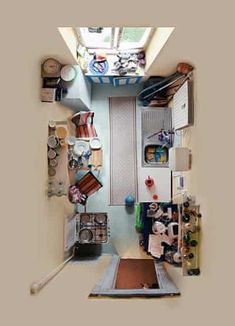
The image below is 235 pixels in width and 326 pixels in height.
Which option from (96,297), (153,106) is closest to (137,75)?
(153,106)

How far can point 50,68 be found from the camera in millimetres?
3217

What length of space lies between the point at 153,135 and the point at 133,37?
1.10 m

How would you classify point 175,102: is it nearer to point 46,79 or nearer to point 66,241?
point 46,79

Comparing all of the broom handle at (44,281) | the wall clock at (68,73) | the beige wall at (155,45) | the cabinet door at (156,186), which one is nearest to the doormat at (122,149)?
the cabinet door at (156,186)

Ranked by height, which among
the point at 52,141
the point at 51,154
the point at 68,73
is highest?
the point at 68,73

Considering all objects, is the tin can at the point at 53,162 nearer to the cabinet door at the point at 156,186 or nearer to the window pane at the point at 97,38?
the cabinet door at the point at 156,186

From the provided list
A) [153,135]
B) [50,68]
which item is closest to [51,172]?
[50,68]

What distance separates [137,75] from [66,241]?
1.94 metres

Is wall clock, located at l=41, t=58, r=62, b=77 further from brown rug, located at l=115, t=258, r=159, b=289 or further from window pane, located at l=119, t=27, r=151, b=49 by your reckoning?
brown rug, located at l=115, t=258, r=159, b=289

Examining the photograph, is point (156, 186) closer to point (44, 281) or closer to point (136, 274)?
point (136, 274)

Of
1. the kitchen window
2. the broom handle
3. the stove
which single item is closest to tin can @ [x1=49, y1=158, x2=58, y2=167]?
the stove

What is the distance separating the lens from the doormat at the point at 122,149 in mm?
4016

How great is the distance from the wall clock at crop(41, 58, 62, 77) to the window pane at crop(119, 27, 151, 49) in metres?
0.74

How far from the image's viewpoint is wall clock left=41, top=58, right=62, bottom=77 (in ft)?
10.4
